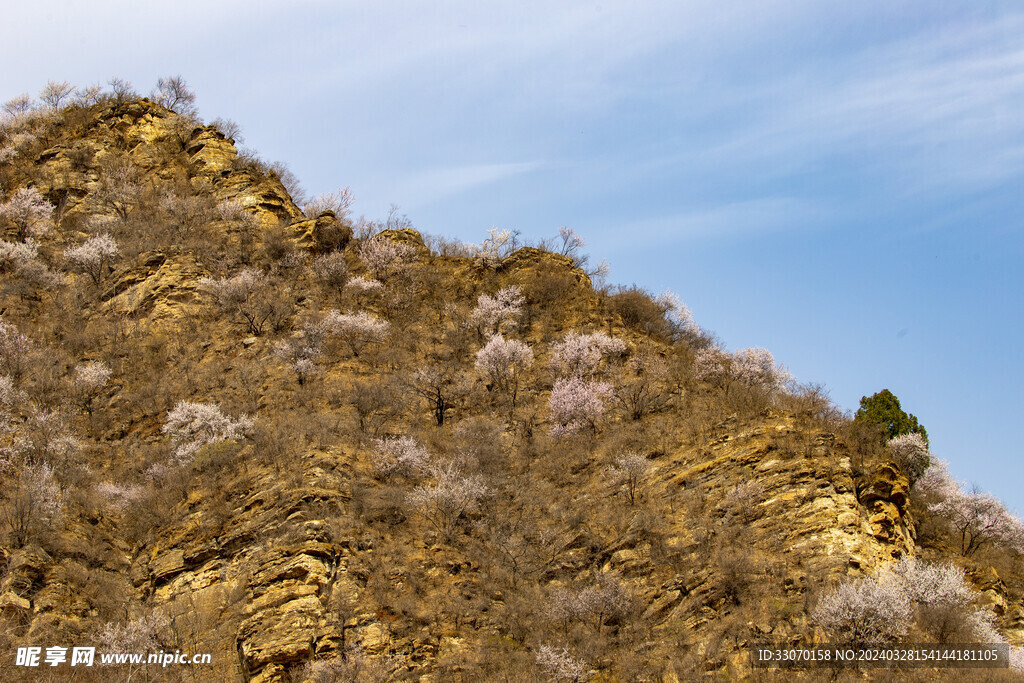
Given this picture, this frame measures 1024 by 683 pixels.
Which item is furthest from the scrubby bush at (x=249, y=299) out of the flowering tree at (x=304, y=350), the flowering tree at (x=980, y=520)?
the flowering tree at (x=980, y=520)

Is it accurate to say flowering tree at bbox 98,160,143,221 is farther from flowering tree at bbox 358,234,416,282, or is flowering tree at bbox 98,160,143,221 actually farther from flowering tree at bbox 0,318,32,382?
flowering tree at bbox 358,234,416,282

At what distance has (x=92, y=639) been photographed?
54.1ft

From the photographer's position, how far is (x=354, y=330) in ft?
93.1

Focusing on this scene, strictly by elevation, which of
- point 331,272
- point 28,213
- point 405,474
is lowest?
point 405,474

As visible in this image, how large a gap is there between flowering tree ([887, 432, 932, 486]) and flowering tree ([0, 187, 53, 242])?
114ft

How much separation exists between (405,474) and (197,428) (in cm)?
657

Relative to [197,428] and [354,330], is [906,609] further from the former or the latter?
[354,330]

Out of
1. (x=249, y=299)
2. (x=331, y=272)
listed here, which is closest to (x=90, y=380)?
(x=249, y=299)

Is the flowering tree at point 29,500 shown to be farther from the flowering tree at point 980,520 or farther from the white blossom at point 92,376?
the flowering tree at point 980,520

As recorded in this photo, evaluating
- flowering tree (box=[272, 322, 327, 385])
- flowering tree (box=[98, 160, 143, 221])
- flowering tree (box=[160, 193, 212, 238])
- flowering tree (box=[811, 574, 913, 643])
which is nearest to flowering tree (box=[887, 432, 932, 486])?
flowering tree (box=[811, 574, 913, 643])

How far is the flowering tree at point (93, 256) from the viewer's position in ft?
105

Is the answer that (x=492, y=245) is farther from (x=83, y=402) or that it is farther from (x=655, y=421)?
(x=83, y=402)

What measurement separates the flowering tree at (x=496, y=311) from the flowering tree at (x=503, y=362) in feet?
6.23

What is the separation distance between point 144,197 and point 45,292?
7.61 m
